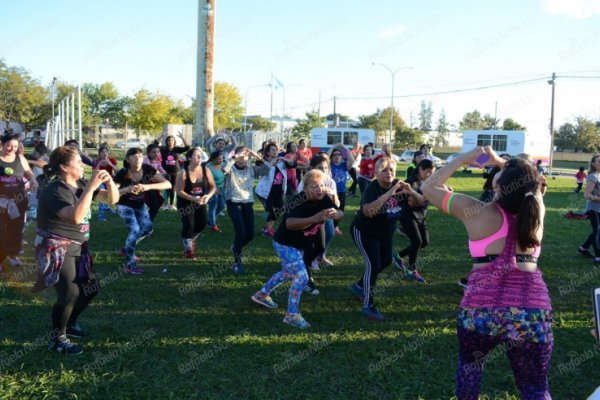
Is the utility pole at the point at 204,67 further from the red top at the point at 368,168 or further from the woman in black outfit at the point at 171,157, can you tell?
the red top at the point at 368,168

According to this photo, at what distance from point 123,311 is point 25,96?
5428cm

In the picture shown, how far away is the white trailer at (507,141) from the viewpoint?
33.9 m

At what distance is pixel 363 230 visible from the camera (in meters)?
5.33

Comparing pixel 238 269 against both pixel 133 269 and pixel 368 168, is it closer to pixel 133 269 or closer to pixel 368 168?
pixel 133 269

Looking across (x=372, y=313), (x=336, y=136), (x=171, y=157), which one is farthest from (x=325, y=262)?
(x=336, y=136)

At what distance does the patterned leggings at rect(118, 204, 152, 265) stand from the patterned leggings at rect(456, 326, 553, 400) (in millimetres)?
5184

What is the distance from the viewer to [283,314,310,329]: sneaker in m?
5.06

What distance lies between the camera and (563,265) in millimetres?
7922

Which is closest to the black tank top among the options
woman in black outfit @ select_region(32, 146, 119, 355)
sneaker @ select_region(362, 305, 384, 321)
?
woman in black outfit @ select_region(32, 146, 119, 355)

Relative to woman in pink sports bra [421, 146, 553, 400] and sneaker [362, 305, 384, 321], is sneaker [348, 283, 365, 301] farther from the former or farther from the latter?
woman in pink sports bra [421, 146, 553, 400]

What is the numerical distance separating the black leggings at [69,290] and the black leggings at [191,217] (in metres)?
3.05

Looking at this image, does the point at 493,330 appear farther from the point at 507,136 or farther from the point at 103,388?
the point at 507,136

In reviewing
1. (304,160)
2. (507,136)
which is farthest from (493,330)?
(507,136)

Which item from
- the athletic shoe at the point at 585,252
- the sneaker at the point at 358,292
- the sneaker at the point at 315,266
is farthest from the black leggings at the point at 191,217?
the athletic shoe at the point at 585,252
